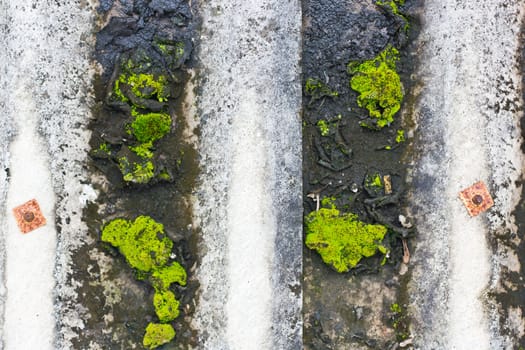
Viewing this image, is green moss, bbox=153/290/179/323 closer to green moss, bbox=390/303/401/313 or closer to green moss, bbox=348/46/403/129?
green moss, bbox=390/303/401/313

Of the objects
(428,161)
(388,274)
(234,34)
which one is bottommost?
(388,274)

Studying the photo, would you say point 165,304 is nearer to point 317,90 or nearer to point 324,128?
point 324,128

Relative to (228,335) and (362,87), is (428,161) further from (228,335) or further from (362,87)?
(228,335)

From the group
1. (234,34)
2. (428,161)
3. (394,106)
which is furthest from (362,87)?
(234,34)

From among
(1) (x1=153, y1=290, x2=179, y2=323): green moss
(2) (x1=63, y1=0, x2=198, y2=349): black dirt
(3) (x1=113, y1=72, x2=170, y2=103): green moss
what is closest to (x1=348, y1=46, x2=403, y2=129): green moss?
(2) (x1=63, y1=0, x2=198, y2=349): black dirt

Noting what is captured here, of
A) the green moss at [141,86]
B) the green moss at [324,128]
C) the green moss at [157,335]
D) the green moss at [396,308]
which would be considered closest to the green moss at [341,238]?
the green moss at [396,308]

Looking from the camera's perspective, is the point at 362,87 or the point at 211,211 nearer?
the point at 211,211

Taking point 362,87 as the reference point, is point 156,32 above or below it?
above
